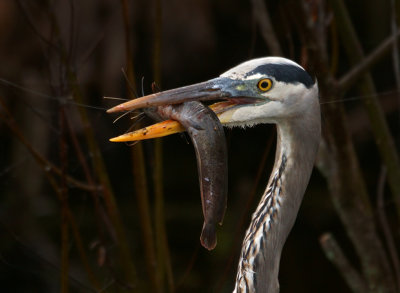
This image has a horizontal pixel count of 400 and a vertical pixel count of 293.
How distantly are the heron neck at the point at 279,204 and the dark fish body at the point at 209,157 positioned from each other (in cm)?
18

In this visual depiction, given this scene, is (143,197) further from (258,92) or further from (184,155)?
(184,155)

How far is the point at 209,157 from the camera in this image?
1520 mm

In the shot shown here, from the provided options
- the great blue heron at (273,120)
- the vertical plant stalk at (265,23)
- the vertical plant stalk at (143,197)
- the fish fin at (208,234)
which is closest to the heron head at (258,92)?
the great blue heron at (273,120)

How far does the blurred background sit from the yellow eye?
1.88 ft

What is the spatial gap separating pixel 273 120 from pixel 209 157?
0.79 ft

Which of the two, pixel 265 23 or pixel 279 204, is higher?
pixel 265 23

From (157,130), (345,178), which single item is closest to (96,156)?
(157,130)

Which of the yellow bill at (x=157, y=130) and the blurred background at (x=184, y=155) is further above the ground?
the yellow bill at (x=157, y=130)

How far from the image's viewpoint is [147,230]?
7.38 ft

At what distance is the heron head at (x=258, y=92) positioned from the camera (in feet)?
5.14

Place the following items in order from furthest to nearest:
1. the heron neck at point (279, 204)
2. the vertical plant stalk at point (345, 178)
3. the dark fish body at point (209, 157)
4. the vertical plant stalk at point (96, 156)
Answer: the vertical plant stalk at point (345, 178) < the vertical plant stalk at point (96, 156) < the heron neck at point (279, 204) < the dark fish body at point (209, 157)

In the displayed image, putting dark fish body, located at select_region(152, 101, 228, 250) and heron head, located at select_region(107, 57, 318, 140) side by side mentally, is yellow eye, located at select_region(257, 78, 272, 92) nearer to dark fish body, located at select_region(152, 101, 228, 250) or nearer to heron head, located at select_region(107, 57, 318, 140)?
heron head, located at select_region(107, 57, 318, 140)

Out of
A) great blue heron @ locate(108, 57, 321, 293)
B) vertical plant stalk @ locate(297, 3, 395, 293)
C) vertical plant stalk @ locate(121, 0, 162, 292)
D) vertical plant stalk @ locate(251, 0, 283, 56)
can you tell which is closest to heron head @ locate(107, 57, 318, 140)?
great blue heron @ locate(108, 57, 321, 293)

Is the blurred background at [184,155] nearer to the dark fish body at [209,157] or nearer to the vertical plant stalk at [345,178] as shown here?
the vertical plant stalk at [345,178]
